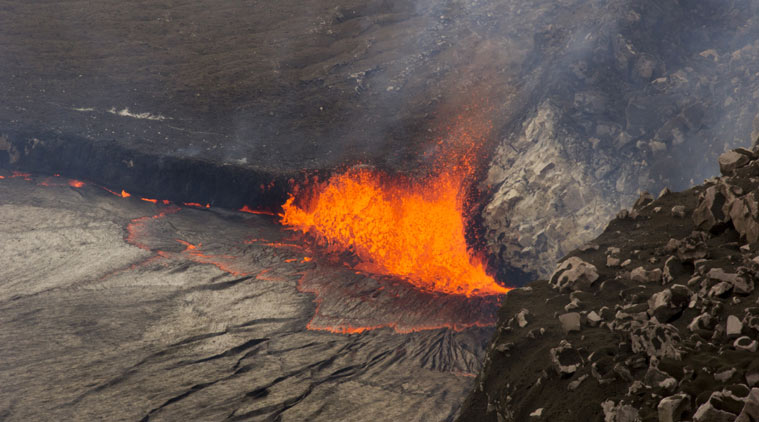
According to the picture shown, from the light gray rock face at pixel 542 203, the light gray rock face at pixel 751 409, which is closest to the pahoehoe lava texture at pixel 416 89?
the light gray rock face at pixel 542 203

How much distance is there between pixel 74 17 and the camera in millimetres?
16250

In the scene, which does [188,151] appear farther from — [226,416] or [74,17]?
[74,17]

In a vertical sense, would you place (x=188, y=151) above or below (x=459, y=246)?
above

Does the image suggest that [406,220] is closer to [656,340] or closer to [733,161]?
[733,161]

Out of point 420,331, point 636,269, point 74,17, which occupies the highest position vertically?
point 74,17

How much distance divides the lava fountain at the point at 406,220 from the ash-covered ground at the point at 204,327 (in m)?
0.44

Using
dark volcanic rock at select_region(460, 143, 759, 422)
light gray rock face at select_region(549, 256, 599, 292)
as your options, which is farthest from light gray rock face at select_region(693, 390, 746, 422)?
light gray rock face at select_region(549, 256, 599, 292)

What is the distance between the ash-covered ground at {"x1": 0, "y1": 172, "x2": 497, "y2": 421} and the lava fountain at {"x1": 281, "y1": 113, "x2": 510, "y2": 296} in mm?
442

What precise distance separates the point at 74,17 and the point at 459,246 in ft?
43.1

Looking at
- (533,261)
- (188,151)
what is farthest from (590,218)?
(188,151)

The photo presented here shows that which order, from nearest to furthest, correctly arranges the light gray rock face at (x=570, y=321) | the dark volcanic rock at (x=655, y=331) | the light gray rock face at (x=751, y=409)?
the light gray rock face at (x=751, y=409) → the dark volcanic rock at (x=655, y=331) → the light gray rock face at (x=570, y=321)

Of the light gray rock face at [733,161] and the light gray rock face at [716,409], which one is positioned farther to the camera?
the light gray rock face at [733,161]

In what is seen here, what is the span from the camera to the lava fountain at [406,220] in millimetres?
9031

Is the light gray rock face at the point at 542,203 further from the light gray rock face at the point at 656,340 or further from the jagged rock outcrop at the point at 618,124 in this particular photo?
the light gray rock face at the point at 656,340
